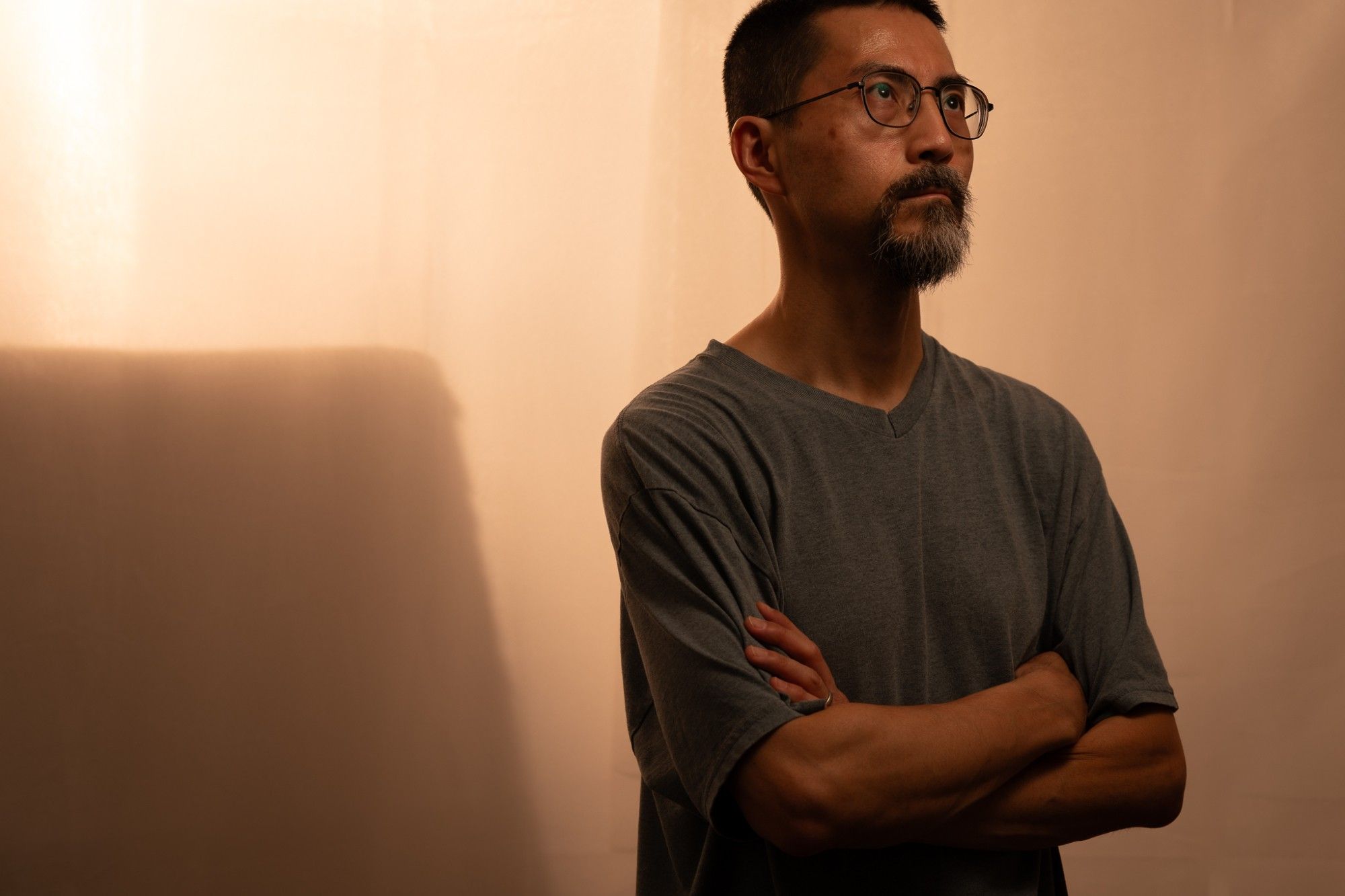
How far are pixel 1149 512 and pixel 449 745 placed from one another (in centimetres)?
122

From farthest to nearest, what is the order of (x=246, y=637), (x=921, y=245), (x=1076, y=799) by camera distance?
(x=246, y=637), (x=921, y=245), (x=1076, y=799)

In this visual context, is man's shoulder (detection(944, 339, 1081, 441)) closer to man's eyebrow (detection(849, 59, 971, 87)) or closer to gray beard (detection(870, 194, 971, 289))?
gray beard (detection(870, 194, 971, 289))

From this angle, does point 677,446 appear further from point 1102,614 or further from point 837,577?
point 1102,614

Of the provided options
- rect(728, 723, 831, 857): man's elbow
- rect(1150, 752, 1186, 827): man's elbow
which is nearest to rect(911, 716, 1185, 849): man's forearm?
rect(1150, 752, 1186, 827): man's elbow

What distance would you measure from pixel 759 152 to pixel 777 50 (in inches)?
4.7

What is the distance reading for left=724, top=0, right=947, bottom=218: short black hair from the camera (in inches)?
53.2

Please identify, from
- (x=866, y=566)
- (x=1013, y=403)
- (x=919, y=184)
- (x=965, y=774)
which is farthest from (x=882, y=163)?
(x=965, y=774)

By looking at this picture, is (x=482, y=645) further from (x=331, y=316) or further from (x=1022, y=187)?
(x=1022, y=187)

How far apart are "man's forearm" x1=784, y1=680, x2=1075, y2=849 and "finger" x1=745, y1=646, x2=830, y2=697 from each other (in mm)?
42

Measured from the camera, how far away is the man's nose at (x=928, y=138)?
50.3 inches

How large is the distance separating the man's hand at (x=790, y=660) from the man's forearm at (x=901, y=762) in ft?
0.13

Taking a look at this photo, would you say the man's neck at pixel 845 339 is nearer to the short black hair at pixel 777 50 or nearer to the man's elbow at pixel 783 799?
the short black hair at pixel 777 50

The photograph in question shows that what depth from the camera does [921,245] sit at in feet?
4.15

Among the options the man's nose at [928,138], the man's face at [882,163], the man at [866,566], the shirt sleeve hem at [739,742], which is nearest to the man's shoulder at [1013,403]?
the man at [866,566]
